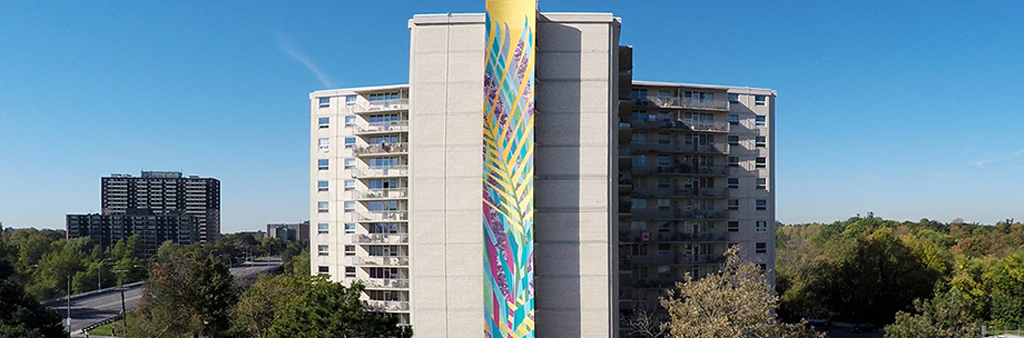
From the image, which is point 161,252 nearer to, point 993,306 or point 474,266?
point 474,266

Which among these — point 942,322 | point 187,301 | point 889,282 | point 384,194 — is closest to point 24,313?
point 187,301

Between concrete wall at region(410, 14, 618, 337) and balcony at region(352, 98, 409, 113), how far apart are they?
10.1 meters

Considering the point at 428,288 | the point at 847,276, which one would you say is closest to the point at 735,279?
the point at 428,288

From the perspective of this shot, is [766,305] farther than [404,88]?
No

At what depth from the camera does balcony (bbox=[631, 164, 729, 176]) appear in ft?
129

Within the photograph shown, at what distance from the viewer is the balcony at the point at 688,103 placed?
39781 millimetres

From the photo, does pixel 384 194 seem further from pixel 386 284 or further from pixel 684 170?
pixel 684 170

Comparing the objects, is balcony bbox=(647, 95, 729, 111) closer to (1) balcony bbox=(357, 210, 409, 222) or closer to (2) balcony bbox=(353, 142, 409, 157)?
(2) balcony bbox=(353, 142, 409, 157)

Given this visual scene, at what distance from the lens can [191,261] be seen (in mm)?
42219

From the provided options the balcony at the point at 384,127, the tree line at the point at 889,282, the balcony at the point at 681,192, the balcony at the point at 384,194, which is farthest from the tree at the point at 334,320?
the tree line at the point at 889,282

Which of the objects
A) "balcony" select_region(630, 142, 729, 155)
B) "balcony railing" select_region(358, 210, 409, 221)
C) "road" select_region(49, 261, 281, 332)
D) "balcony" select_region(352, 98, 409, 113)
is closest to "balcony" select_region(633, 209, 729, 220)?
"balcony" select_region(630, 142, 729, 155)

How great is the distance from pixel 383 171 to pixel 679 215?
2172 centimetres

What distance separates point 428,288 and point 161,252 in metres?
98.8

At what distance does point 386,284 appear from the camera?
128ft
